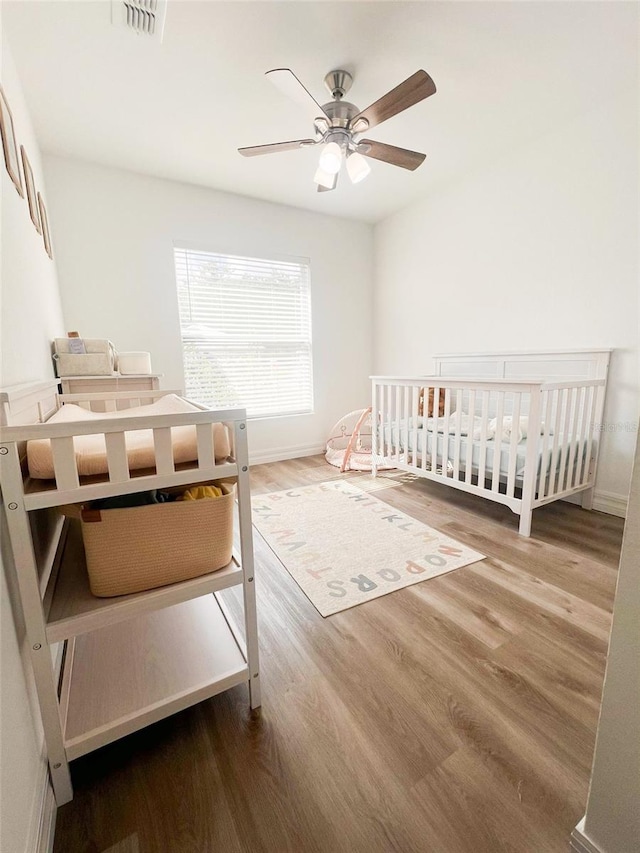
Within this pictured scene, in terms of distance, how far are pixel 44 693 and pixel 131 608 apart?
0.20 m

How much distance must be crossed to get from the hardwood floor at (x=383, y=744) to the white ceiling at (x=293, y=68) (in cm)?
246

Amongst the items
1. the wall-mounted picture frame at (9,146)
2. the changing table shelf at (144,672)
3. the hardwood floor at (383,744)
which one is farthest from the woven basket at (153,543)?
the wall-mounted picture frame at (9,146)

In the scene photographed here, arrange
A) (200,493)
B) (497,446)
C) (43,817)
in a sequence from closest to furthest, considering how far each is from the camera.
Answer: (43,817)
(200,493)
(497,446)

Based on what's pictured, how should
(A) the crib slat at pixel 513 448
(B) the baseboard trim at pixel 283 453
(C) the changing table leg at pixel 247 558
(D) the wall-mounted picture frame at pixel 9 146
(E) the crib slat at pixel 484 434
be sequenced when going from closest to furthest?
(C) the changing table leg at pixel 247 558 < (D) the wall-mounted picture frame at pixel 9 146 < (A) the crib slat at pixel 513 448 < (E) the crib slat at pixel 484 434 < (B) the baseboard trim at pixel 283 453

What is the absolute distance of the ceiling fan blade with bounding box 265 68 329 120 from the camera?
1.43 metres

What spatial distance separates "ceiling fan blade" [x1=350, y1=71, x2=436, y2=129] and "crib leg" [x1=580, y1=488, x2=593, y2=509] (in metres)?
2.40

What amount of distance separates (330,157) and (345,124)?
185 mm

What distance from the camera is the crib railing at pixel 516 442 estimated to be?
6.24ft

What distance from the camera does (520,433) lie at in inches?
81.7

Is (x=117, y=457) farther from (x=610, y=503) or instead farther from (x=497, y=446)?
(x=610, y=503)

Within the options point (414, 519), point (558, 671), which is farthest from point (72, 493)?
point (414, 519)

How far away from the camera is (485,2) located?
1.43 metres

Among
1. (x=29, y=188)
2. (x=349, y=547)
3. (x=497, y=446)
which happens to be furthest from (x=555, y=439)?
(x=29, y=188)

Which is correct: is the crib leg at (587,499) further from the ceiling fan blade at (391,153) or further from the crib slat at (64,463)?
the crib slat at (64,463)
